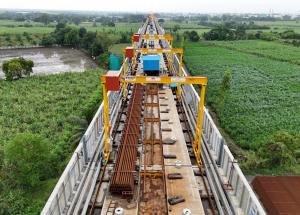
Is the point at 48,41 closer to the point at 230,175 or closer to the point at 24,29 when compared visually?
the point at 24,29

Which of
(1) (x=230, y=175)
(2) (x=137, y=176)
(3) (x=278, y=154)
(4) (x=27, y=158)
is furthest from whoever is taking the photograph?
(3) (x=278, y=154)

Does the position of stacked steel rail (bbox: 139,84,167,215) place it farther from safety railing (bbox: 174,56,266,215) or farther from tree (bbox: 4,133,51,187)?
tree (bbox: 4,133,51,187)

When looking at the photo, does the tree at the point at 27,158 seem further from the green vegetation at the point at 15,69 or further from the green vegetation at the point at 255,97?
the green vegetation at the point at 15,69

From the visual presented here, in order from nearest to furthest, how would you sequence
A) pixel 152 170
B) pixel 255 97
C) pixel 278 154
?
pixel 152 170
pixel 278 154
pixel 255 97

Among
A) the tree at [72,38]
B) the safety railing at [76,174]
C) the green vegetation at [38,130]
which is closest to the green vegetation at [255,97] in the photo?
the safety railing at [76,174]

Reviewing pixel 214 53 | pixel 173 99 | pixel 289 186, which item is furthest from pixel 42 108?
pixel 214 53

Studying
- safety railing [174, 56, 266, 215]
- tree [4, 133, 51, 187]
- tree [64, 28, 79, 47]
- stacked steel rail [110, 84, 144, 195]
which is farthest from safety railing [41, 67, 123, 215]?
tree [64, 28, 79, 47]

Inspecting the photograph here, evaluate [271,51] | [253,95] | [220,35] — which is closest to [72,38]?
[220,35]
